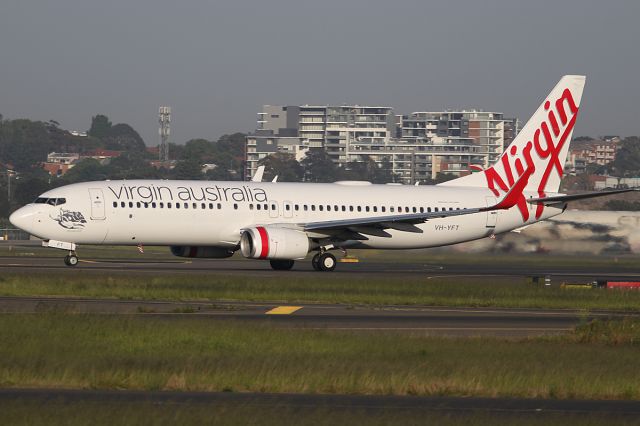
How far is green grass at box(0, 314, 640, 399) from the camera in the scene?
18.6 metres

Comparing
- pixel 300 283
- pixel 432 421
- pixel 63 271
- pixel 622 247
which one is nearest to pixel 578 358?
pixel 432 421

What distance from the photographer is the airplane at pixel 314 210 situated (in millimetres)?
47469

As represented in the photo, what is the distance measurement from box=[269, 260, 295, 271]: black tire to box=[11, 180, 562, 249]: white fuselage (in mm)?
1903

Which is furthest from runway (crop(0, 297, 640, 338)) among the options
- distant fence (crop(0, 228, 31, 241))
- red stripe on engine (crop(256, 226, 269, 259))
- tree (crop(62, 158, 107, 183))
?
tree (crop(62, 158, 107, 183))

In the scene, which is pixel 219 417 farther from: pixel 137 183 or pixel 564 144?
pixel 564 144

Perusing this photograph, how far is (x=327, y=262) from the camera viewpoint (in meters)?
50.1

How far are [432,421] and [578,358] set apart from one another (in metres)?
7.65

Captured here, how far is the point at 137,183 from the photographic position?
4903cm

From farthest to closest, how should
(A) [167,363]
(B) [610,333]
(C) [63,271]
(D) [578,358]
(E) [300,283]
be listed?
1. (C) [63,271]
2. (E) [300,283]
3. (B) [610,333]
4. (D) [578,358]
5. (A) [167,363]

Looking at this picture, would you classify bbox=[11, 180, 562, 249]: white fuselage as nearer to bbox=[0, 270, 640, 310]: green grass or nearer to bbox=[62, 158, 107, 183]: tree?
bbox=[0, 270, 640, 310]: green grass

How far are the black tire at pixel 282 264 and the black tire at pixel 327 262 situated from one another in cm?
156

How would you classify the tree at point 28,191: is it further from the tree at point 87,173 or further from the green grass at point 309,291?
the green grass at point 309,291

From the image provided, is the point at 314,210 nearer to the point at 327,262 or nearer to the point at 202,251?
the point at 327,262

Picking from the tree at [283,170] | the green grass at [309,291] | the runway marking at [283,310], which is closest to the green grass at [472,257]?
the green grass at [309,291]
